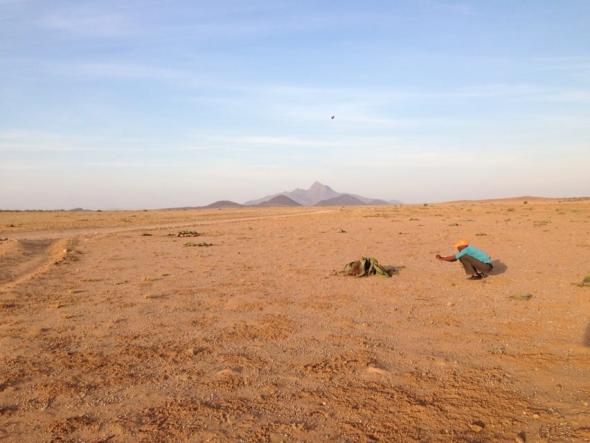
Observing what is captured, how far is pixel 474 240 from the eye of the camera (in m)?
18.8

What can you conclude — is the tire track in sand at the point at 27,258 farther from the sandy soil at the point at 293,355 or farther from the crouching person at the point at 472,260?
the crouching person at the point at 472,260

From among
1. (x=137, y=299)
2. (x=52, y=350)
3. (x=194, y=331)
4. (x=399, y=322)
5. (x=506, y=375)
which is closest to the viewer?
(x=506, y=375)

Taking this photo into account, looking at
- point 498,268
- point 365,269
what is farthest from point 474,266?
point 365,269

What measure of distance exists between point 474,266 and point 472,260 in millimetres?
201

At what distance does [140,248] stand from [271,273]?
7816 millimetres

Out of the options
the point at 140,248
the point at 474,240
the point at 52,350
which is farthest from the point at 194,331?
the point at 474,240

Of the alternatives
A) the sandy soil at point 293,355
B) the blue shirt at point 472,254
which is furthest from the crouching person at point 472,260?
the sandy soil at point 293,355

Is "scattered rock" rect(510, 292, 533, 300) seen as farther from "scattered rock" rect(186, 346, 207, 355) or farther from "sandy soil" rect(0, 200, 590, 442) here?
"scattered rock" rect(186, 346, 207, 355)

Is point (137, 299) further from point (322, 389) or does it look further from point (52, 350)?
point (322, 389)

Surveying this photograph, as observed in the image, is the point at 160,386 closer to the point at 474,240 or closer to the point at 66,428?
the point at 66,428

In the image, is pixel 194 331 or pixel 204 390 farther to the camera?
pixel 194 331

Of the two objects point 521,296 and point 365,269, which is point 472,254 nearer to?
point 521,296

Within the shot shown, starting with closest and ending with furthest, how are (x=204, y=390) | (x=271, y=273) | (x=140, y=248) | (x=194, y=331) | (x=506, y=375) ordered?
(x=204, y=390)
(x=506, y=375)
(x=194, y=331)
(x=271, y=273)
(x=140, y=248)

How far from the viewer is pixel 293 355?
6.11 m
